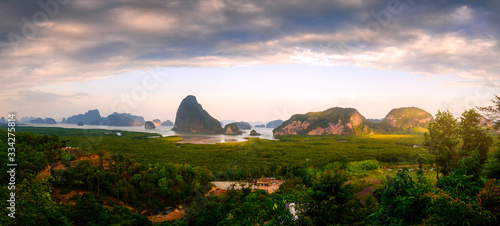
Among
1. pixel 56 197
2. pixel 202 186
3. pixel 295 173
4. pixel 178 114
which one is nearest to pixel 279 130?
pixel 178 114

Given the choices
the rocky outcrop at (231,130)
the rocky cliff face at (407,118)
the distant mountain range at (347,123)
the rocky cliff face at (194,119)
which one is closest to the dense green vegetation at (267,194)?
the rocky outcrop at (231,130)

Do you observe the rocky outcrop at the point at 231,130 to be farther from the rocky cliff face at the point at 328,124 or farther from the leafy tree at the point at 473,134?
the leafy tree at the point at 473,134

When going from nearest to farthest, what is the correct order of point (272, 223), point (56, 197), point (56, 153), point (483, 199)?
point (483, 199) → point (272, 223) → point (56, 197) → point (56, 153)

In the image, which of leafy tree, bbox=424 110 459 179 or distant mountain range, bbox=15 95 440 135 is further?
distant mountain range, bbox=15 95 440 135

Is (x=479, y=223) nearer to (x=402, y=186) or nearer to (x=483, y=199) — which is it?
(x=483, y=199)

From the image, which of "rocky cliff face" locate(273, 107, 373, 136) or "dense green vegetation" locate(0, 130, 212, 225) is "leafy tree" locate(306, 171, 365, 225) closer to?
"dense green vegetation" locate(0, 130, 212, 225)

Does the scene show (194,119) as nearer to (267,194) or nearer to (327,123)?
(327,123)

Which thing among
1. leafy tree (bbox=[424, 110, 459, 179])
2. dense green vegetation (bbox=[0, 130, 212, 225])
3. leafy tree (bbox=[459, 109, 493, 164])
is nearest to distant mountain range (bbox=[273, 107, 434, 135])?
leafy tree (bbox=[424, 110, 459, 179])
